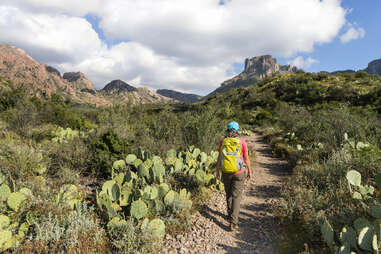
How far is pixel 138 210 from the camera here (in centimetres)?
309

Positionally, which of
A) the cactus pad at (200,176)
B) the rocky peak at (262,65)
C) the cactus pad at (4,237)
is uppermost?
the rocky peak at (262,65)

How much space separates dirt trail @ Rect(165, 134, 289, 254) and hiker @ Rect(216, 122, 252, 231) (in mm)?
276

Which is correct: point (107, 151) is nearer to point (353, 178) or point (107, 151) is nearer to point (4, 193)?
point (4, 193)

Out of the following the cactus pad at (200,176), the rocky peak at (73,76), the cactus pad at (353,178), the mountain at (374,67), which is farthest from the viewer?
the rocky peak at (73,76)

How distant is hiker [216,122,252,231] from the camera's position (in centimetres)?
338

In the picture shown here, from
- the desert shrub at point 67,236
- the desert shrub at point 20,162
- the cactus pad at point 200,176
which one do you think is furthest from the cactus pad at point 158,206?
the desert shrub at point 20,162

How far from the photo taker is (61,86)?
111188 millimetres

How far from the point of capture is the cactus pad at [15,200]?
302 centimetres

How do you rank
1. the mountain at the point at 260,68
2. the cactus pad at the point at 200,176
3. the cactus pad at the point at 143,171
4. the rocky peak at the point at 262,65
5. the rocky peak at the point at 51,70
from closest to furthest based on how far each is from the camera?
the cactus pad at the point at 143,171 → the cactus pad at the point at 200,176 → the rocky peak at the point at 51,70 → the mountain at the point at 260,68 → the rocky peak at the point at 262,65

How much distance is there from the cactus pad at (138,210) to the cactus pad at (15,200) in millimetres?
1786

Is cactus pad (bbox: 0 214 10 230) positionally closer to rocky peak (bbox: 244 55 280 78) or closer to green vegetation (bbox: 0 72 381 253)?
green vegetation (bbox: 0 72 381 253)

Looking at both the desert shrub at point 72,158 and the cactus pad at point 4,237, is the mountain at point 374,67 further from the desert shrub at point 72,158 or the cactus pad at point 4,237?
the cactus pad at point 4,237

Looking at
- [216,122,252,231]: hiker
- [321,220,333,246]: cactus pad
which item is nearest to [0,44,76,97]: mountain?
[216,122,252,231]: hiker

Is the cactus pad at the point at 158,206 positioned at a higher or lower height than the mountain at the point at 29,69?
lower
